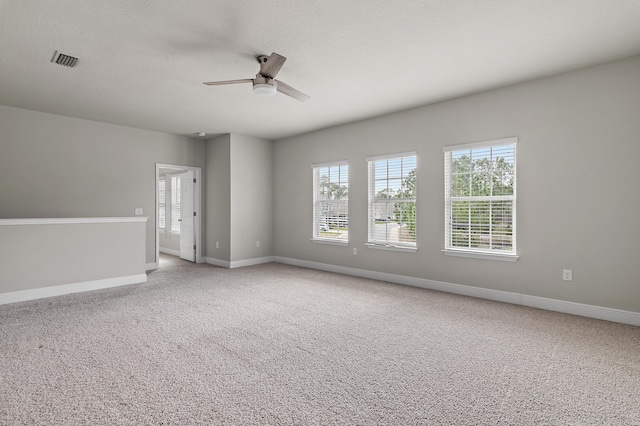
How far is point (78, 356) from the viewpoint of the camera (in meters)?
2.61

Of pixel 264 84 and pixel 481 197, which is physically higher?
pixel 264 84

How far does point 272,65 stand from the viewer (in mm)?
3094

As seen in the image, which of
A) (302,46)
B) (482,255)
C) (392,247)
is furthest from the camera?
(392,247)

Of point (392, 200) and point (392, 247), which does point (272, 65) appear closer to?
point (392, 200)

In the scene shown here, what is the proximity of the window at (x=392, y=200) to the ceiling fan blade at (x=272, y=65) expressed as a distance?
2671mm

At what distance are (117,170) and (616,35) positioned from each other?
23.2ft

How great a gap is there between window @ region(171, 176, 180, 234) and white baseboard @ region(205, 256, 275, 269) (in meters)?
2.01

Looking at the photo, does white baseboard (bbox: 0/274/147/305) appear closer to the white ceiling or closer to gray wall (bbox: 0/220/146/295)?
gray wall (bbox: 0/220/146/295)

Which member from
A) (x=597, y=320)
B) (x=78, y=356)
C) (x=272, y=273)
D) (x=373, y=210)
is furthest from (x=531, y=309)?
(x=78, y=356)

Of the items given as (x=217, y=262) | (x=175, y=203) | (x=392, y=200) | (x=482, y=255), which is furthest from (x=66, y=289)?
(x=482, y=255)

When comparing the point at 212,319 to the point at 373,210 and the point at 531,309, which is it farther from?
the point at 531,309

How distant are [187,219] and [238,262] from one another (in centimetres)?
175

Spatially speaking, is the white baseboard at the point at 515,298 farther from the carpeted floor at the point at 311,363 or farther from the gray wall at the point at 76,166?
the gray wall at the point at 76,166

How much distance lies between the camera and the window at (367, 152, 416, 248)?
201 inches
